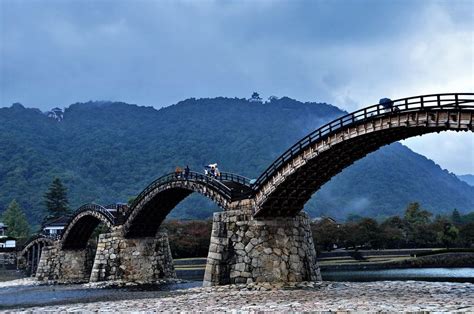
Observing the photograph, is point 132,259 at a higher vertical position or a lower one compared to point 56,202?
lower

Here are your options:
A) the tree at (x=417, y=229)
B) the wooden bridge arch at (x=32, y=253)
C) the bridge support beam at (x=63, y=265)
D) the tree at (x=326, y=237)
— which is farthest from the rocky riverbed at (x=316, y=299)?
the tree at (x=417, y=229)

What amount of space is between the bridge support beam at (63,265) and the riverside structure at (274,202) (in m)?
13.7

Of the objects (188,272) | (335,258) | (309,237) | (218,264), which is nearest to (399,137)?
(309,237)

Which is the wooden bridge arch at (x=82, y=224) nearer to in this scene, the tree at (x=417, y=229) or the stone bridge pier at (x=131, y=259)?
the stone bridge pier at (x=131, y=259)

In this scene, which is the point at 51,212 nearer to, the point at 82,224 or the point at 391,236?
the point at 82,224

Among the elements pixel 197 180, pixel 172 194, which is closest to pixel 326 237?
pixel 172 194

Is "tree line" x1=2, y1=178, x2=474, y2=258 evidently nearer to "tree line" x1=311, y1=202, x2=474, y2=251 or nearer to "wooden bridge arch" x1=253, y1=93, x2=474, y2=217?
"tree line" x1=311, y1=202, x2=474, y2=251

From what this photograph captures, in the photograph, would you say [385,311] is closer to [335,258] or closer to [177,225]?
[335,258]

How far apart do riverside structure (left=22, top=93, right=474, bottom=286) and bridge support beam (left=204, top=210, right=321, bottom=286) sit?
0.07m

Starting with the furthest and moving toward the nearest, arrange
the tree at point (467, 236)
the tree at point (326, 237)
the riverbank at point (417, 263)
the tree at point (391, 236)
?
the tree at point (391, 236) < the tree at point (326, 237) < the tree at point (467, 236) < the riverbank at point (417, 263)

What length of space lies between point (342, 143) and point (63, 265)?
162 feet

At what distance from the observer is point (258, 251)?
114 ft

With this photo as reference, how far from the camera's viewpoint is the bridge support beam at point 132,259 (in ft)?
171

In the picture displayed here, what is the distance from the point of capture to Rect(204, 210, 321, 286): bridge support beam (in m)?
34.4
